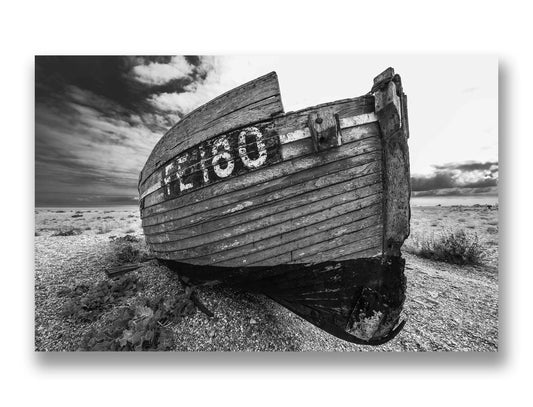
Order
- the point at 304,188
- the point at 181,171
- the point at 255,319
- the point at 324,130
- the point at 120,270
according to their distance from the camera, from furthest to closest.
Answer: the point at 120,270, the point at 255,319, the point at 181,171, the point at 304,188, the point at 324,130

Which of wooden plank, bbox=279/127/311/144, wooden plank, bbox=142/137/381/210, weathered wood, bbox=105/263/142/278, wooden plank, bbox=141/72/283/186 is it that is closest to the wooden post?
wooden plank, bbox=142/137/381/210

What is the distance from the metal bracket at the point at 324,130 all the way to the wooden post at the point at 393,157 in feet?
0.94

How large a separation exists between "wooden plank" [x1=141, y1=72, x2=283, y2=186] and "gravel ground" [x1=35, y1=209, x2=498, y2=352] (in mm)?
1330

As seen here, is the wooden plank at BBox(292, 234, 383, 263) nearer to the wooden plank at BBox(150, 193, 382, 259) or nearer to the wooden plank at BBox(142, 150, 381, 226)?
the wooden plank at BBox(150, 193, 382, 259)

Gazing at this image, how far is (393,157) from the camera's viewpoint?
69.7 inches

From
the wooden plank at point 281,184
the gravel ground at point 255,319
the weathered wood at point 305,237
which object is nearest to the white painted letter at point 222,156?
the wooden plank at point 281,184

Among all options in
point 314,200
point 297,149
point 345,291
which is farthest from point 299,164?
point 345,291

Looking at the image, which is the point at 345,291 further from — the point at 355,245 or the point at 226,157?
the point at 226,157

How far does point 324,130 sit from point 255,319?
167 centimetres

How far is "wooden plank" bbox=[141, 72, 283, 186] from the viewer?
6.07ft
